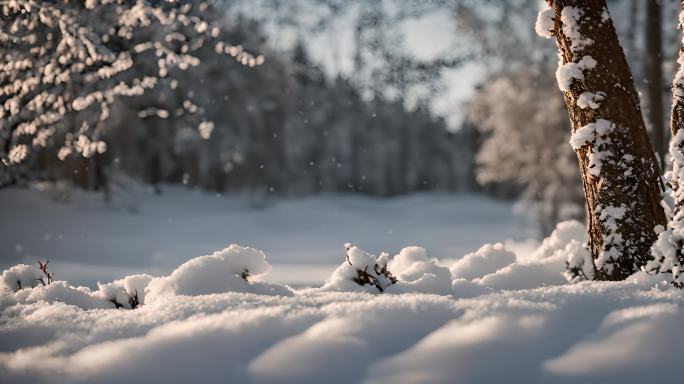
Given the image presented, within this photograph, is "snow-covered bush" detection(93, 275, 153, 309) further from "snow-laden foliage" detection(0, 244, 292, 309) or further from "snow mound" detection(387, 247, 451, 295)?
"snow mound" detection(387, 247, 451, 295)

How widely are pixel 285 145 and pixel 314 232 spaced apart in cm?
1767

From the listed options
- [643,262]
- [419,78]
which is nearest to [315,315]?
[643,262]

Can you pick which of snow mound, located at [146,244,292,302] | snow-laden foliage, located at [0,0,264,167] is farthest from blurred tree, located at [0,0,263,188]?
snow mound, located at [146,244,292,302]

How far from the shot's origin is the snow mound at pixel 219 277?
3.84m

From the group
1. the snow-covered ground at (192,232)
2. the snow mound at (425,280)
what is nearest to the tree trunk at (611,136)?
the snow mound at (425,280)

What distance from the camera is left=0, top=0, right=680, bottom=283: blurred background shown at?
10.7m

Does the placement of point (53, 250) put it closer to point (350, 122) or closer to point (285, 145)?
point (285, 145)

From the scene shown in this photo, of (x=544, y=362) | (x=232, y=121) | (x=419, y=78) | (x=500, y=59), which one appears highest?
(x=232, y=121)

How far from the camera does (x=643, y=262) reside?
12.8 feet

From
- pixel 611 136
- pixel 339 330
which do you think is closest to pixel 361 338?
pixel 339 330

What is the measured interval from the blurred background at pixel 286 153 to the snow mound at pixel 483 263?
228 cm

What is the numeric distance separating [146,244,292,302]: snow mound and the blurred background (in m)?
2.98

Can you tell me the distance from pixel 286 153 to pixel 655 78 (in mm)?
29373

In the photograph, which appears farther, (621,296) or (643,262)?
(643,262)
